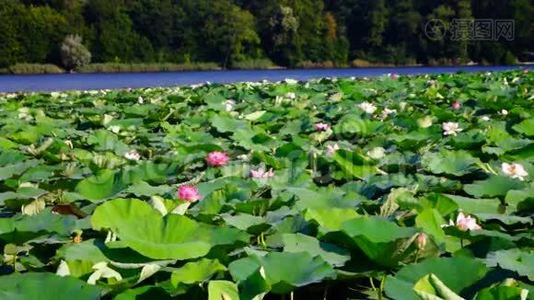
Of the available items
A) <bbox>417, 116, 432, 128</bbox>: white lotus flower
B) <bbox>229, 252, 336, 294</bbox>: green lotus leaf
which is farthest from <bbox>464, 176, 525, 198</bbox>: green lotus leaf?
<bbox>417, 116, 432, 128</bbox>: white lotus flower

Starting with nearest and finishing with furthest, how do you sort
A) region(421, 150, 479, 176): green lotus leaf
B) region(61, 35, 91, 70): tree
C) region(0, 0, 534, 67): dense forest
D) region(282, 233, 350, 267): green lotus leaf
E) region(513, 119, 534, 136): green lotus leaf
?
region(282, 233, 350, 267): green lotus leaf, region(421, 150, 479, 176): green lotus leaf, region(513, 119, 534, 136): green lotus leaf, region(61, 35, 91, 70): tree, region(0, 0, 534, 67): dense forest

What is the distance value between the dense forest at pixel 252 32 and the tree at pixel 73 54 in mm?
1702

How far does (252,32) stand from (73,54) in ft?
38.4

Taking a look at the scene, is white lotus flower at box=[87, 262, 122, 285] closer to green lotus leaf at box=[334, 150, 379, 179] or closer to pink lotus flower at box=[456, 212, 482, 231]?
pink lotus flower at box=[456, 212, 482, 231]

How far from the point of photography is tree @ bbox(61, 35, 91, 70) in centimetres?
3462

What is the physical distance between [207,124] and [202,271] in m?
2.23

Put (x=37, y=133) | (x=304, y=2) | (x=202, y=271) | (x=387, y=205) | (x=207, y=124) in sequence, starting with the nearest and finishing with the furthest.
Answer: (x=202, y=271)
(x=387, y=205)
(x=37, y=133)
(x=207, y=124)
(x=304, y=2)

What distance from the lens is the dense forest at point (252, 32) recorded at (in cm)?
3800

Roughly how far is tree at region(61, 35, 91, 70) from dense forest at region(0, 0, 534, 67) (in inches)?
67.0

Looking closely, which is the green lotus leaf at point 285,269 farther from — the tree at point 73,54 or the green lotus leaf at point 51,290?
the tree at point 73,54

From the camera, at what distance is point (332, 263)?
3.22ft

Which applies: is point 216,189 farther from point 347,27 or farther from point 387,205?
point 347,27

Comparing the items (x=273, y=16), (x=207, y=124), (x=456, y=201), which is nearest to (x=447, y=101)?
(x=207, y=124)

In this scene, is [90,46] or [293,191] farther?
[90,46]
